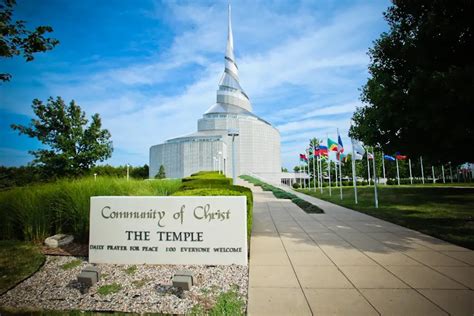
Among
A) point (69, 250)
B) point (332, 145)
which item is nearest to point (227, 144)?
point (332, 145)

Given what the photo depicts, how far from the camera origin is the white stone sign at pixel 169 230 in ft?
15.3

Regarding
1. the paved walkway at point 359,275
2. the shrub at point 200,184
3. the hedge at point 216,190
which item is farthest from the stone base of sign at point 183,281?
the shrub at point 200,184

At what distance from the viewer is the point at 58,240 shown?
5.72 m

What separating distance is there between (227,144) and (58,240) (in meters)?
63.4

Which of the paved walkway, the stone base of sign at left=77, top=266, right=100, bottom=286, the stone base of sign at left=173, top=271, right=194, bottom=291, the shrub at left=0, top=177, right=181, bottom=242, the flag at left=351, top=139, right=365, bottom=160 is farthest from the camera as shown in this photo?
the flag at left=351, top=139, right=365, bottom=160

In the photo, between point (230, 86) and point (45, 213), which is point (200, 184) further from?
point (230, 86)

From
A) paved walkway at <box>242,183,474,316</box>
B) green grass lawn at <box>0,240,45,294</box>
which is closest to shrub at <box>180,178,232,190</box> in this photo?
paved walkway at <box>242,183,474,316</box>

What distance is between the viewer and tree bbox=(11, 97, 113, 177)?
16.8m

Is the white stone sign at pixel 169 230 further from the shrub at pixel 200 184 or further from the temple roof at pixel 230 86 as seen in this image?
the temple roof at pixel 230 86

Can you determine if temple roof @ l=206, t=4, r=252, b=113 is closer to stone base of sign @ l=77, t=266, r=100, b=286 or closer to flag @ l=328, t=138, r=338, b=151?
flag @ l=328, t=138, r=338, b=151

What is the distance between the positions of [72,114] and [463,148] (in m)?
24.6

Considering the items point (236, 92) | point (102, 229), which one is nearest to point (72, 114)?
point (102, 229)

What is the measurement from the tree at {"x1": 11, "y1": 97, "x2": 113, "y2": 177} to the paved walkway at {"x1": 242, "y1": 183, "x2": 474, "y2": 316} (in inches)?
638

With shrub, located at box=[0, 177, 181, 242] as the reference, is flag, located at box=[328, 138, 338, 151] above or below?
above
